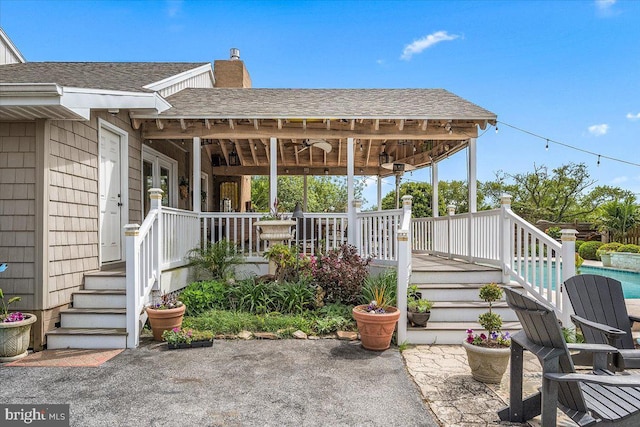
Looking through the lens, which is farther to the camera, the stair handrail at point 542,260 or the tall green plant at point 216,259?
the tall green plant at point 216,259

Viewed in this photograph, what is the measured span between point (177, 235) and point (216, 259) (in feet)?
2.37

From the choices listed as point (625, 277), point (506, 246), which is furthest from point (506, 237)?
point (625, 277)

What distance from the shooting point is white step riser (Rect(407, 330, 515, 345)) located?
4.53 m

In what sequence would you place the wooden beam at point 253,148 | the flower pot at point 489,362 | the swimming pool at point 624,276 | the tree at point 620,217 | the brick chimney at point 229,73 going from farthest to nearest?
1. the tree at point 620,217
2. the brick chimney at point 229,73
3. the swimming pool at point 624,276
4. the wooden beam at point 253,148
5. the flower pot at point 489,362

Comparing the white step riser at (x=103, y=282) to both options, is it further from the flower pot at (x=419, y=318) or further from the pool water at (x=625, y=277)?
the pool water at (x=625, y=277)

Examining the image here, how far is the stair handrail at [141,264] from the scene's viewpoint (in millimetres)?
4379

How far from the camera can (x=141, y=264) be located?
4691mm

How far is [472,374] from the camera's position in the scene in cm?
350

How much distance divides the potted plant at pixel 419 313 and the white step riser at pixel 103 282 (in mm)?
3792

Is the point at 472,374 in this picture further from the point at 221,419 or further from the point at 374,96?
the point at 374,96

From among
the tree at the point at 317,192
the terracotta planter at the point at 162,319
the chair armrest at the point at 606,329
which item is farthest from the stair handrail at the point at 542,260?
the tree at the point at 317,192

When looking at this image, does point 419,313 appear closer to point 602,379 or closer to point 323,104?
point 602,379

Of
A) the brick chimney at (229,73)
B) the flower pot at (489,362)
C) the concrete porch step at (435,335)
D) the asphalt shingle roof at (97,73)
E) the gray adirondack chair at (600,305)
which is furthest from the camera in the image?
the brick chimney at (229,73)

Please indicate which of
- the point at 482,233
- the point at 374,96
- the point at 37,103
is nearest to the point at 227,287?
the point at 37,103
